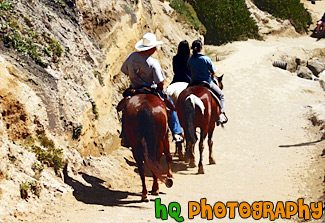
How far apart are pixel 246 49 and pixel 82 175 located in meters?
21.5

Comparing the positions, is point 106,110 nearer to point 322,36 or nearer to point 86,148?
point 86,148

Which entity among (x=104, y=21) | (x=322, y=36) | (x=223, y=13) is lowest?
(x=322, y=36)

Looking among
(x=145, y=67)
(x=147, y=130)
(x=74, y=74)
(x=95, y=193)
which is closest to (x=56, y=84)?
(x=74, y=74)

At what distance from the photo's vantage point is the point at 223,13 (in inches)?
1296

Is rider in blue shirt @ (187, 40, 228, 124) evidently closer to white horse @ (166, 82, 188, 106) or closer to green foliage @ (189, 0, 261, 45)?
white horse @ (166, 82, 188, 106)

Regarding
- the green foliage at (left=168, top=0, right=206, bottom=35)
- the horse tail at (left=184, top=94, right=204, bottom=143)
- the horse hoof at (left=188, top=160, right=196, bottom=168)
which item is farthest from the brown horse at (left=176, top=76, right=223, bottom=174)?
the green foliage at (left=168, top=0, right=206, bottom=35)

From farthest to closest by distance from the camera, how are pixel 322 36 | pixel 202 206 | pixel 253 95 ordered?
1. pixel 322 36
2. pixel 253 95
3. pixel 202 206

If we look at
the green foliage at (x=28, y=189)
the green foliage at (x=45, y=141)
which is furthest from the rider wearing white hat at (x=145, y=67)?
the green foliage at (x=28, y=189)

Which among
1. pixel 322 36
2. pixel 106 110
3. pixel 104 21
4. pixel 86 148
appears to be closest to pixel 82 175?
pixel 86 148

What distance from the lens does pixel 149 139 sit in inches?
360

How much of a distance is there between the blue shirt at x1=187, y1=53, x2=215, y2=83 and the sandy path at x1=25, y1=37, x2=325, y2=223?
7.56ft

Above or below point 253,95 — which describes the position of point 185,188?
above

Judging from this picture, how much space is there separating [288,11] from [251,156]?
26.2m

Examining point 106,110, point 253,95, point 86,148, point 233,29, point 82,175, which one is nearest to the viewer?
point 82,175
